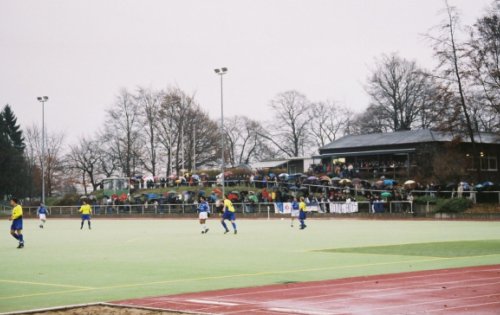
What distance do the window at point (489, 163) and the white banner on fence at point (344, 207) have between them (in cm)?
2445

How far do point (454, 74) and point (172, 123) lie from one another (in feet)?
157

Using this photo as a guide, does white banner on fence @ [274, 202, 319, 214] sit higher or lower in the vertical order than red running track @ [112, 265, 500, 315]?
higher

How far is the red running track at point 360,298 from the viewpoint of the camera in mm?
11539

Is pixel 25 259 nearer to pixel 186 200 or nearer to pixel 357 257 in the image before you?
pixel 357 257

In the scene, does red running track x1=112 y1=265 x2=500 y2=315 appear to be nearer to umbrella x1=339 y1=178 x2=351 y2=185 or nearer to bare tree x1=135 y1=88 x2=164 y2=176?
umbrella x1=339 y1=178 x2=351 y2=185

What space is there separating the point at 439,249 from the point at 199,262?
7.57m

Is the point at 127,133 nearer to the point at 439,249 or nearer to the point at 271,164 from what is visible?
the point at 271,164

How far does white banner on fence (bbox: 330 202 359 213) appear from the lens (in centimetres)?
5481

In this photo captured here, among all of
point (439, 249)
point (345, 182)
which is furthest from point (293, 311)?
point (345, 182)

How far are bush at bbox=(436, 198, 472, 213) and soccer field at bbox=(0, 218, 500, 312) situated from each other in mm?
17020

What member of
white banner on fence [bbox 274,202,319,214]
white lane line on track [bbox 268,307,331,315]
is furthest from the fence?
white lane line on track [bbox 268,307,331,315]

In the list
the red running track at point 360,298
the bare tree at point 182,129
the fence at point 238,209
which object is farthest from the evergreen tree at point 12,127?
the red running track at point 360,298

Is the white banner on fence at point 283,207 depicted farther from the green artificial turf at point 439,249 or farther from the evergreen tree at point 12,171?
the evergreen tree at point 12,171

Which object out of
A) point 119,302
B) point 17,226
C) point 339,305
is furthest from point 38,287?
point 17,226
